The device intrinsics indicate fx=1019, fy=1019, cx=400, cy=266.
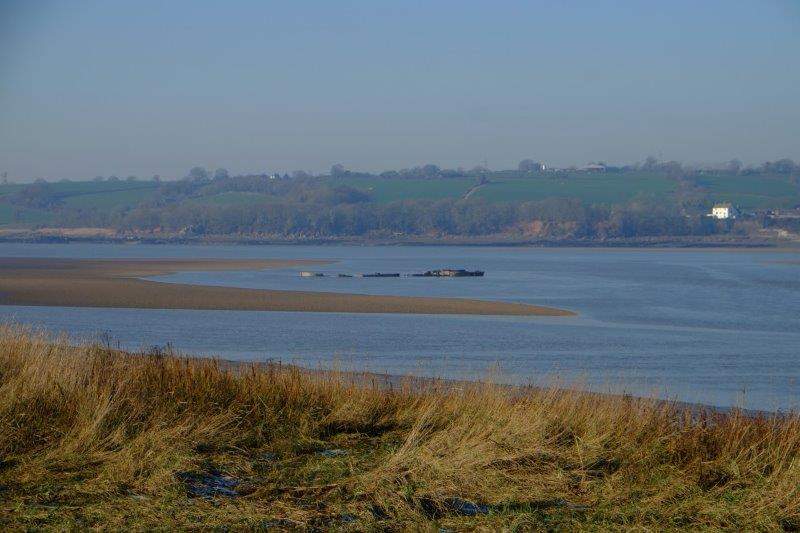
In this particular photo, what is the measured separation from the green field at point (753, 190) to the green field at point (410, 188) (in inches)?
1505

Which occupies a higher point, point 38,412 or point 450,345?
point 38,412

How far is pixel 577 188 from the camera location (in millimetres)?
155500

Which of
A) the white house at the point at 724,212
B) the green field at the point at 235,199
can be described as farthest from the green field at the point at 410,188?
the white house at the point at 724,212

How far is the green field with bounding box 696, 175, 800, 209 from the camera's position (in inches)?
5640

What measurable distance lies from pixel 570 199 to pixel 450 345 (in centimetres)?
12046

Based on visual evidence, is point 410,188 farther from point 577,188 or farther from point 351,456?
point 351,456

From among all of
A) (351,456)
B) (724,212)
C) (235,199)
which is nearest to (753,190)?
(724,212)

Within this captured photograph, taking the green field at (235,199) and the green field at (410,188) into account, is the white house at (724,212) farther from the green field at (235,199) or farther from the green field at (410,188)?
the green field at (235,199)

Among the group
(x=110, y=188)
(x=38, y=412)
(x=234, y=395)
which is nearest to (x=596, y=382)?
(x=234, y=395)

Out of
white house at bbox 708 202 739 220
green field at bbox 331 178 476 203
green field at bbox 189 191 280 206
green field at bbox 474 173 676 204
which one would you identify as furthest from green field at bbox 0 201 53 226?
white house at bbox 708 202 739 220

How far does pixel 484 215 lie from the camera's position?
466 ft

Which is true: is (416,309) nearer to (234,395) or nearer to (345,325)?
(345,325)

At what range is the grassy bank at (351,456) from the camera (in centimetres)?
694

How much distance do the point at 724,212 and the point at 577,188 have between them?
82.4 feet
